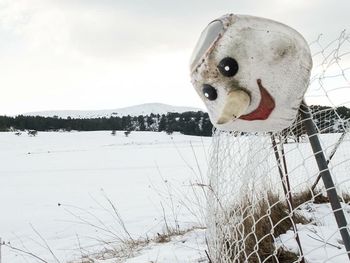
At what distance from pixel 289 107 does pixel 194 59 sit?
20 centimetres

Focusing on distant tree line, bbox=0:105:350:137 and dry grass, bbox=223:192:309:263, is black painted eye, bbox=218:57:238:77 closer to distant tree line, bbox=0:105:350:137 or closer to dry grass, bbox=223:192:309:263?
dry grass, bbox=223:192:309:263

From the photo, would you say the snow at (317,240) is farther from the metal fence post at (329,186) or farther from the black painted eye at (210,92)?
the black painted eye at (210,92)

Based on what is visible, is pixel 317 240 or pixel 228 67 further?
pixel 317 240

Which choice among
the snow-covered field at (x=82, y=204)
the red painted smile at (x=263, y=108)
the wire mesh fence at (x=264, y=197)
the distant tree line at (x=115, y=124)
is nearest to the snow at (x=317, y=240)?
the wire mesh fence at (x=264, y=197)

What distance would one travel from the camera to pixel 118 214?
4949 mm

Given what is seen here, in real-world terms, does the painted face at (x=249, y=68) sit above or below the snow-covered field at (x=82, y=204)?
above

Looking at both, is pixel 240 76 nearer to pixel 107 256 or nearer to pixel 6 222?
pixel 107 256

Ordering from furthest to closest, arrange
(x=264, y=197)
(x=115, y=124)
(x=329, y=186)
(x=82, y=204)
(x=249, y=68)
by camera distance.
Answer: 1. (x=115, y=124)
2. (x=82, y=204)
3. (x=264, y=197)
4. (x=329, y=186)
5. (x=249, y=68)

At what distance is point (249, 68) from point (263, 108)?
0.08 m

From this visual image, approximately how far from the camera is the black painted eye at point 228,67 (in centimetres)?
75

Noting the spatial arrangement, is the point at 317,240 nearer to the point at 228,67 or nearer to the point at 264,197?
the point at 264,197

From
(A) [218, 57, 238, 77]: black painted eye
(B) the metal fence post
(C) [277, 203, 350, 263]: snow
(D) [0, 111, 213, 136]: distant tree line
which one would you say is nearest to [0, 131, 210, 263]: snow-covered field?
(C) [277, 203, 350, 263]: snow

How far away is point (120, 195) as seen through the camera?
669 centimetres

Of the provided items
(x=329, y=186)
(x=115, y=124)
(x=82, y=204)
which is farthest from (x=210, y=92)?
(x=115, y=124)
